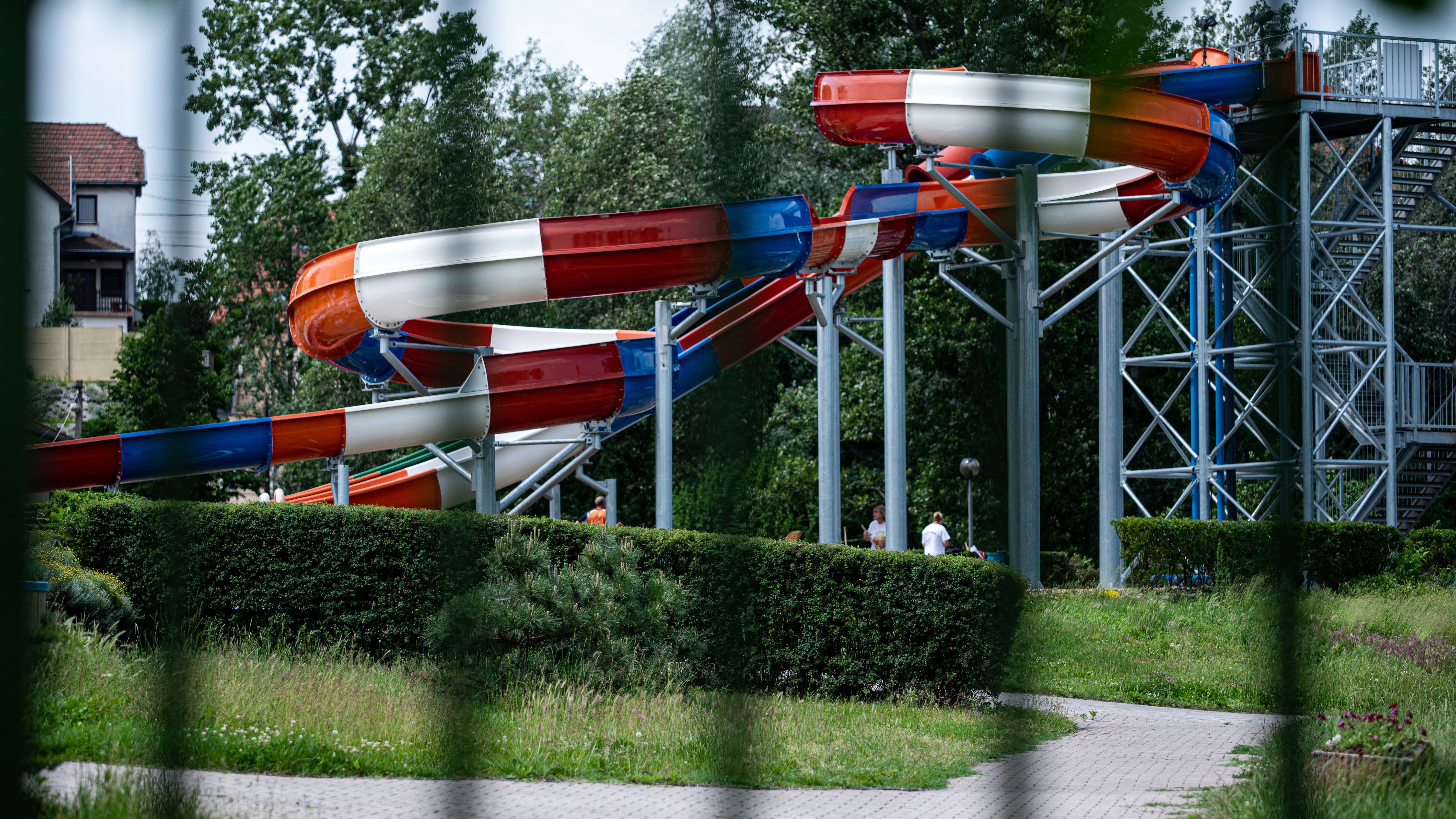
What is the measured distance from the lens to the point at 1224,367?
17.0m

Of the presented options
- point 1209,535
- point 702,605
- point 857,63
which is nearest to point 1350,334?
point 1209,535

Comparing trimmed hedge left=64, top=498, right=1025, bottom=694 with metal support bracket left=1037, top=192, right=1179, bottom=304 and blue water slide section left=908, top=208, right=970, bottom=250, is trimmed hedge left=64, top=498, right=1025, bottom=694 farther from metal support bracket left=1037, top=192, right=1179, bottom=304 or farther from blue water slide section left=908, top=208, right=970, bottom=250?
metal support bracket left=1037, top=192, right=1179, bottom=304

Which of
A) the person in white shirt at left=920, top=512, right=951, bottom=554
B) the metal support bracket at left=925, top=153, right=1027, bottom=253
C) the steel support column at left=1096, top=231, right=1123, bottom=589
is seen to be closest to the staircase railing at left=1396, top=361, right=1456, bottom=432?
the steel support column at left=1096, top=231, right=1123, bottom=589

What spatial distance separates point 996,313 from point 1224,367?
17094 mm

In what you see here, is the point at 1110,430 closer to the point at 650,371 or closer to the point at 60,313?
the point at 650,371

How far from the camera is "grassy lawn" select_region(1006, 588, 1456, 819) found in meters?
4.46

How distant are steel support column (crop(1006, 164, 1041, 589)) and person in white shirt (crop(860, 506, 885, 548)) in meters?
12.9

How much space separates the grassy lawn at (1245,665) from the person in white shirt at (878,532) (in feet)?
7.31

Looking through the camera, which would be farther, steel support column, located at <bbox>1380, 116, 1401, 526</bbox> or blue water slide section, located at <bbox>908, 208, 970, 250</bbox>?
steel support column, located at <bbox>1380, 116, 1401, 526</bbox>

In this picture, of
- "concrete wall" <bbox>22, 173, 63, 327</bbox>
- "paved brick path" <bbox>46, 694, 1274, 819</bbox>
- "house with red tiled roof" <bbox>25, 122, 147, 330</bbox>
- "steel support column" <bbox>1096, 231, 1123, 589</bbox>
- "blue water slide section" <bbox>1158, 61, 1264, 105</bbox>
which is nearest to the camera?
"concrete wall" <bbox>22, 173, 63, 327</bbox>

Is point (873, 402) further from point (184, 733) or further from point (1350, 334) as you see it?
point (184, 733)

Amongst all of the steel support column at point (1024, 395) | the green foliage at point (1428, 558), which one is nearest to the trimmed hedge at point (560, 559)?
the steel support column at point (1024, 395)

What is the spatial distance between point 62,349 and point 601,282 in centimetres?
621

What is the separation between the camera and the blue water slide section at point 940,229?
11391 millimetres
